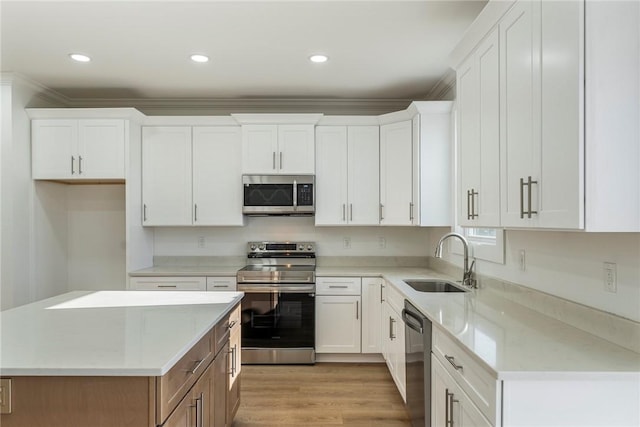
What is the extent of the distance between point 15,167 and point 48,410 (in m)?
2.97

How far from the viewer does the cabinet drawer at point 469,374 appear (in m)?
1.24

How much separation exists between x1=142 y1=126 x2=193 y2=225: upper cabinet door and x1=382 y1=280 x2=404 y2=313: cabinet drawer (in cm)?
205

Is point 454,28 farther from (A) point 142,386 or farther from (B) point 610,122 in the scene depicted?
(A) point 142,386

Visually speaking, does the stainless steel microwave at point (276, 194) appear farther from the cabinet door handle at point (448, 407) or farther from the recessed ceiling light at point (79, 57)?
the cabinet door handle at point (448, 407)

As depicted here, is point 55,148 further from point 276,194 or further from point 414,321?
point 414,321

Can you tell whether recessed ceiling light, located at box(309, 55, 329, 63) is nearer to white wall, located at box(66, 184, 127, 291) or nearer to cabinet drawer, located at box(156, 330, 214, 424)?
cabinet drawer, located at box(156, 330, 214, 424)

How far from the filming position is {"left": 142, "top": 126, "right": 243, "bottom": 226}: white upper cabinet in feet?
12.3

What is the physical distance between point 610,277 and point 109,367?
188 cm

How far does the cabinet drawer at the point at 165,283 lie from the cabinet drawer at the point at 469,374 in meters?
2.41

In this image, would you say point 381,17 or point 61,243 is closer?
point 381,17

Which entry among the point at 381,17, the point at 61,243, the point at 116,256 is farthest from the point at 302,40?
the point at 61,243

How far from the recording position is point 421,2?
2160 mm

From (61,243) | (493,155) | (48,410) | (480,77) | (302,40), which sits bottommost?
(48,410)

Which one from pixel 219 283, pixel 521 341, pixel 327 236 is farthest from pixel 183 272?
pixel 521 341
